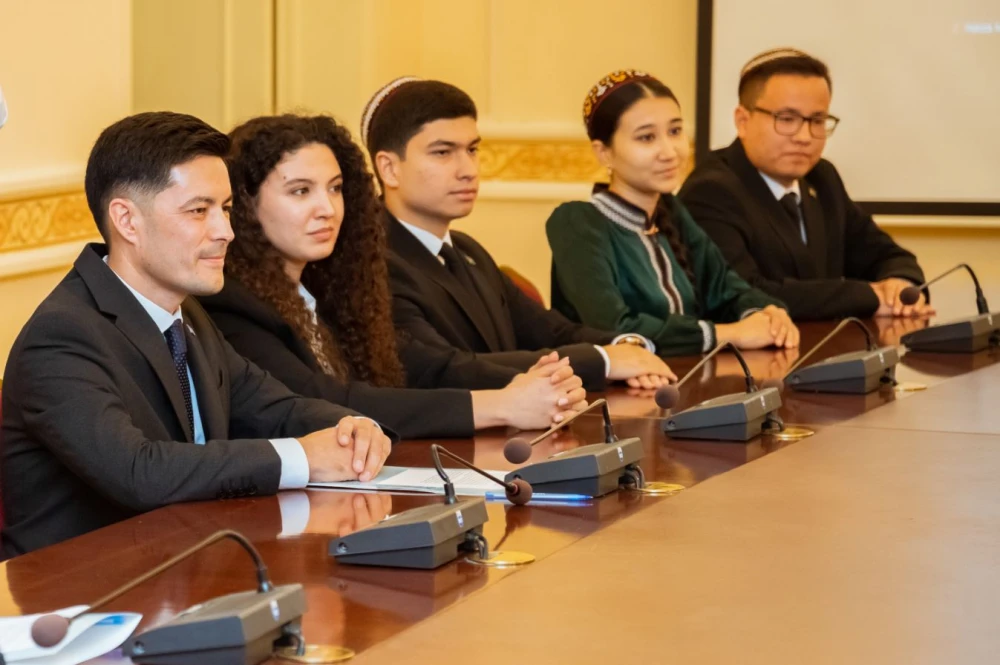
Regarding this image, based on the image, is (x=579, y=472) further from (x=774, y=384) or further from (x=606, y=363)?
(x=606, y=363)

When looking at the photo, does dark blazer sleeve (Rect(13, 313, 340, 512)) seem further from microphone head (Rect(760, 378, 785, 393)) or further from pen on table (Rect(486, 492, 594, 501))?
microphone head (Rect(760, 378, 785, 393))

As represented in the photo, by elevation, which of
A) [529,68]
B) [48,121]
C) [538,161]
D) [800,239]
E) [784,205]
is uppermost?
[529,68]

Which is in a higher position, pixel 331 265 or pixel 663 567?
pixel 331 265

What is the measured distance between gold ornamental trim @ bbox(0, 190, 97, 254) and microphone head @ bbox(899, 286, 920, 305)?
2.35 meters

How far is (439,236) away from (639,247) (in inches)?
31.3

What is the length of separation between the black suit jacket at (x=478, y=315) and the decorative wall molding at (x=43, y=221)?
105 cm

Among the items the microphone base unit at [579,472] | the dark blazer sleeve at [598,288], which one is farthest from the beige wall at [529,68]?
the microphone base unit at [579,472]

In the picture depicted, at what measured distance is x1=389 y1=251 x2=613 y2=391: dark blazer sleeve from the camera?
3.57 meters

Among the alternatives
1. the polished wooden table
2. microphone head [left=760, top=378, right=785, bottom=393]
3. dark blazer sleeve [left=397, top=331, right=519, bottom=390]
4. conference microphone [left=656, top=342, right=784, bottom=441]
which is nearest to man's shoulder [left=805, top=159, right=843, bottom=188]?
microphone head [left=760, top=378, right=785, bottom=393]

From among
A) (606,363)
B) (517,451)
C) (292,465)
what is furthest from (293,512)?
(606,363)

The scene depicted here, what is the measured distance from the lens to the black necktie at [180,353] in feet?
8.82

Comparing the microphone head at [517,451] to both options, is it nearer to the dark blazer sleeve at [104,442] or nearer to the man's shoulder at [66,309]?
the dark blazer sleeve at [104,442]

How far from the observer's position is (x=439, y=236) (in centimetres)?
381

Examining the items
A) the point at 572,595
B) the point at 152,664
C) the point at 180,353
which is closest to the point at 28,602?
the point at 152,664
